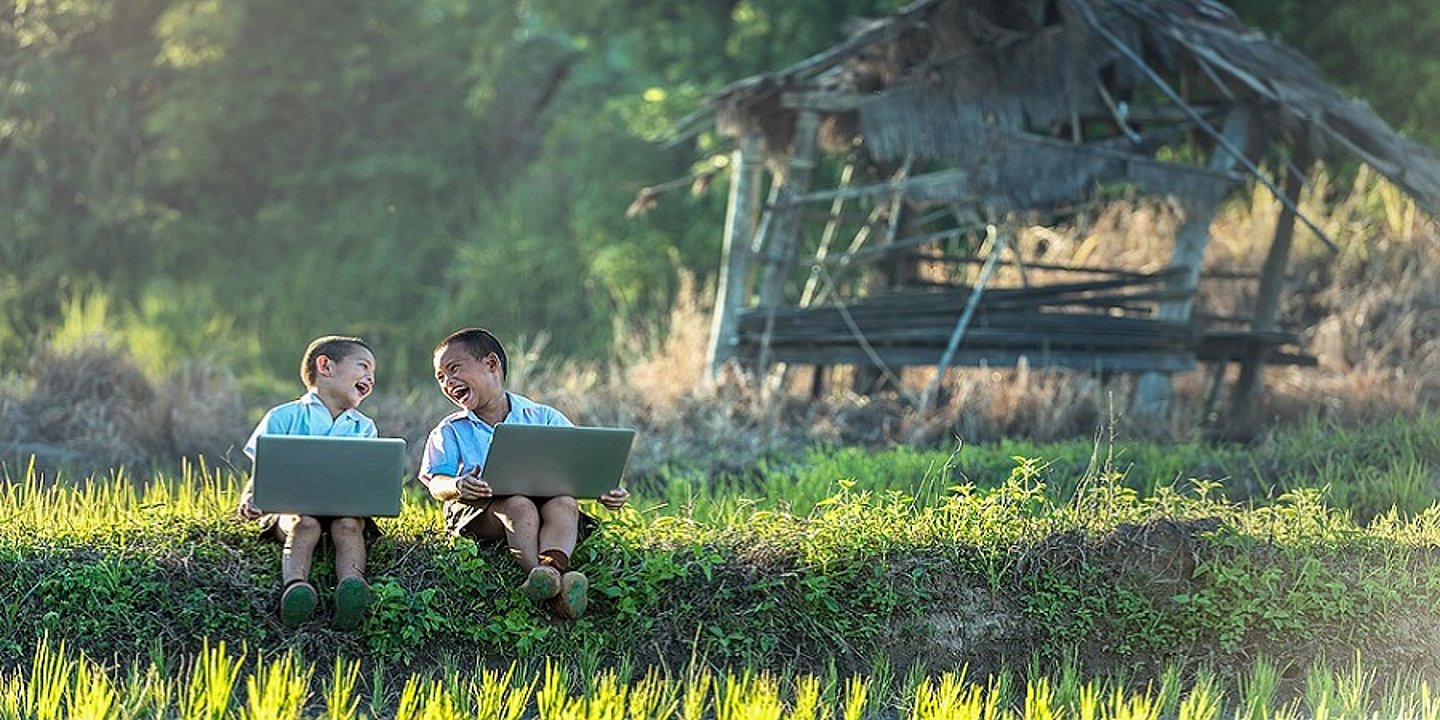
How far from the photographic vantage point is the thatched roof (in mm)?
13477

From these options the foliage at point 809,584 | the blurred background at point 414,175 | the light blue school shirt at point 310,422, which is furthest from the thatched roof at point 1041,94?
the light blue school shirt at point 310,422

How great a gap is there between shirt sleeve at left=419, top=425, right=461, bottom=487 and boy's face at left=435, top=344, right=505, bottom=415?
124 mm

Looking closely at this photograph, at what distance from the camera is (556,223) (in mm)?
24234

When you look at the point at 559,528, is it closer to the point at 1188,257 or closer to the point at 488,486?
the point at 488,486

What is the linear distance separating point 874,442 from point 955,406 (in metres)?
0.68

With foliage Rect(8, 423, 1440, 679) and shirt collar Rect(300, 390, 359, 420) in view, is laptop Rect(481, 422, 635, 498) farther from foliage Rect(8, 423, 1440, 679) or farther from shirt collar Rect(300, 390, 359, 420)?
shirt collar Rect(300, 390, 359, 420)

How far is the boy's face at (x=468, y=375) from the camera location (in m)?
7.24

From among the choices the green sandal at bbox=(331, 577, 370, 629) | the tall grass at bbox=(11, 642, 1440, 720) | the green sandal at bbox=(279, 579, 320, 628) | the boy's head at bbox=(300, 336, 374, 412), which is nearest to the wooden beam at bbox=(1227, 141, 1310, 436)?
the tall grass at bbox=(11, 642, 1440, 720)

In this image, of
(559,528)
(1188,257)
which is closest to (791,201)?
(1188,257)

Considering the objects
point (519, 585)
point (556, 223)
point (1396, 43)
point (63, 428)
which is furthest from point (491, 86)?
point (519, 585)

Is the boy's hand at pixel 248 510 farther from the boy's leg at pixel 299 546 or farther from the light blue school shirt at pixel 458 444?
the light blue school shirt at pixel 458 444

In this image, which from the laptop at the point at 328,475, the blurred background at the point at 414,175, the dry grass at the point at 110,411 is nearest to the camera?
the laptop at the point at 328,475

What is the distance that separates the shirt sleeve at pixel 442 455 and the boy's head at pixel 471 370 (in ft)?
0.40

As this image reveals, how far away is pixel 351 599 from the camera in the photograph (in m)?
6.78
